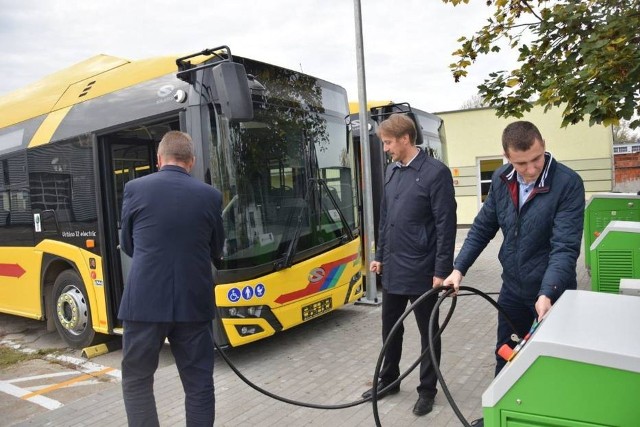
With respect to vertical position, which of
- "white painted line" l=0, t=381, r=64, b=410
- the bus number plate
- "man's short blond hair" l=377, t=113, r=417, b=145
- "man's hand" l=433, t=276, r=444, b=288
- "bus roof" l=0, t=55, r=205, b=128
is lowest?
"white painted line" l=0, t=381, r=64, b=410

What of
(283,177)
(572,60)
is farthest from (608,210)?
(283,177)

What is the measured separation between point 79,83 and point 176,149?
395cm

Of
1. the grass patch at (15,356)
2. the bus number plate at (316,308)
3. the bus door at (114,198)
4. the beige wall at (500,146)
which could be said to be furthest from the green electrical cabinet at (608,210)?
the beige wall at (500,146)

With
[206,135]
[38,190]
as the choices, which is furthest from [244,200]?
[38,190]

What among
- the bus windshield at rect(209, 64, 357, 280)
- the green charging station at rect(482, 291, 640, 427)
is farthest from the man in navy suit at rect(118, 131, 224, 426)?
the green charging station at rect(482, 291, 640, 427)

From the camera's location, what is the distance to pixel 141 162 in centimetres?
579

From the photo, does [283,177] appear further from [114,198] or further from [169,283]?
[169,283]

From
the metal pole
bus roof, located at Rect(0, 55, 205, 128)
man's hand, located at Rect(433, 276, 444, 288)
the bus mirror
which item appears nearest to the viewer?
man's hand, located at Rect(433, 276, 444, 288)

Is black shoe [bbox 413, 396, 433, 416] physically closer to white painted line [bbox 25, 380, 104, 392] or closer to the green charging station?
the green charging station

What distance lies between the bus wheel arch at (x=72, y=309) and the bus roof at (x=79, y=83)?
2068mm

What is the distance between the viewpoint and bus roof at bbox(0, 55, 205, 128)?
17.3ft

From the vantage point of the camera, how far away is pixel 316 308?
5.45 m

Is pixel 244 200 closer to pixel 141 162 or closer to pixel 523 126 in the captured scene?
pixel 141 162

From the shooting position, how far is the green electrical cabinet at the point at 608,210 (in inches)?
286
